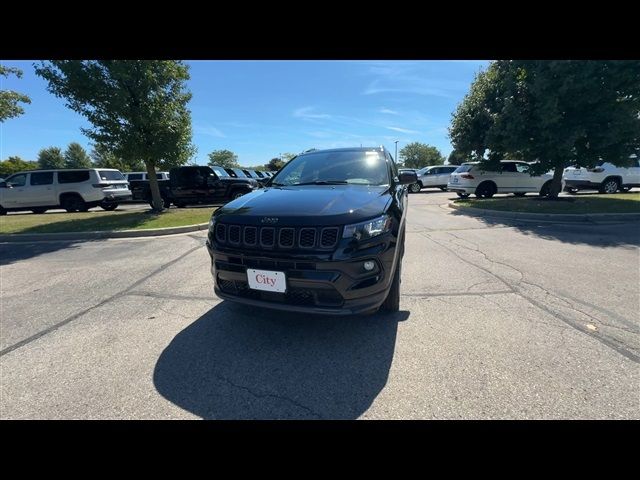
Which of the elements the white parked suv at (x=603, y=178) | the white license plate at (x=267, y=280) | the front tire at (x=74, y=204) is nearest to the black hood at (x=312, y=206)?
the white license plate at (x=267, y=280)

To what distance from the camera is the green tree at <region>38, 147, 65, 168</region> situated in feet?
219

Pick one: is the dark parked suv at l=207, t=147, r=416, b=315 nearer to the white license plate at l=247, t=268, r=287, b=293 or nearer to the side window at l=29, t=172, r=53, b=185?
the white license plate at l=247, t=268, r=287, b=293

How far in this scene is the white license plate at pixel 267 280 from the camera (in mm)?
2354

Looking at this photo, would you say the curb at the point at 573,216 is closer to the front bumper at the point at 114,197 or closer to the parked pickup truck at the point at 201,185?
the parked pickup truck at the point at 201,185

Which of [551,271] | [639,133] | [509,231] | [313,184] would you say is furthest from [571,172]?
[313,184]

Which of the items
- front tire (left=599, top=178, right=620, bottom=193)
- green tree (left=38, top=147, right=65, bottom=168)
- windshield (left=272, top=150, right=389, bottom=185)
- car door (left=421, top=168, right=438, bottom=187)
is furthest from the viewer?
green tree (left=38, top=147, right=65, bottom=168)

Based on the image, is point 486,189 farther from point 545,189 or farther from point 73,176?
point 73,176

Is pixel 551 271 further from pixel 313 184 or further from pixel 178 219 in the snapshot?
pixel 178 219

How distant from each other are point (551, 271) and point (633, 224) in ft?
19.2

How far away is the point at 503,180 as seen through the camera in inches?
566

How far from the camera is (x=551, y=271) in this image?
4465 millimetres

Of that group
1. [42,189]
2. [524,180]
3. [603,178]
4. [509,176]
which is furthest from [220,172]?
[603,178]

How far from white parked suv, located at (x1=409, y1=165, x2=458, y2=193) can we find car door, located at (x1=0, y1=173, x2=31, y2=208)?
2083 centimetres

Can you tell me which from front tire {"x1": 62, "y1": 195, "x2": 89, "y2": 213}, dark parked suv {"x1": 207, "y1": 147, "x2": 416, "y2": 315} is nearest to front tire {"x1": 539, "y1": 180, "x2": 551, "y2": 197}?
dark parked suv {"x1": 207, "y1": 147, "x2": 416, "y2": 315}
